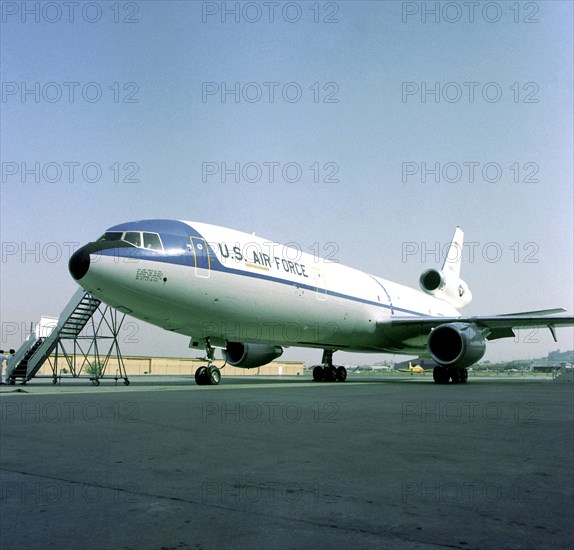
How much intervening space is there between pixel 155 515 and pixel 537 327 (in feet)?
72.3

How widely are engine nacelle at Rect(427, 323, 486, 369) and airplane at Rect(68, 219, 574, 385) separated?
4cm

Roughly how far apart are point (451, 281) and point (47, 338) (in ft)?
73.5

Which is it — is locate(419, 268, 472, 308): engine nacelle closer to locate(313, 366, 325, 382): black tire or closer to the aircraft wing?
the aircraft wing

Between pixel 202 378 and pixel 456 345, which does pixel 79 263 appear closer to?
pixel 202 378

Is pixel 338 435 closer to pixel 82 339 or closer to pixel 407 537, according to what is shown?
pixel 407 537

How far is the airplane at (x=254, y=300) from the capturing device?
45.0 ft

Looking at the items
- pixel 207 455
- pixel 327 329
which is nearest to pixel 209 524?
pixel 207 455

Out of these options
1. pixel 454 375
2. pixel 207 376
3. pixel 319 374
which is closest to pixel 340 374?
pixel 319 374

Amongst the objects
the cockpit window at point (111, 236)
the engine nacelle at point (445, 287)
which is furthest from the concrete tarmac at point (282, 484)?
the engine nacelle at point (445, 287)

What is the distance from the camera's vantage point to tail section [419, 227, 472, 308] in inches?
1196

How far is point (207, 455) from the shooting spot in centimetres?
435

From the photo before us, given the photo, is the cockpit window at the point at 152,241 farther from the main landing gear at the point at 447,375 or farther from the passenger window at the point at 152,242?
the main landing gear at the point at 447,375

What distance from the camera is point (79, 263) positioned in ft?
43.5

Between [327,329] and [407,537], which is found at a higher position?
[327,329]
